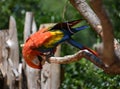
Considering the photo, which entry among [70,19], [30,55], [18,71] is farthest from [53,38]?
[70,19]

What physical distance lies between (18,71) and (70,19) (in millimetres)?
1276

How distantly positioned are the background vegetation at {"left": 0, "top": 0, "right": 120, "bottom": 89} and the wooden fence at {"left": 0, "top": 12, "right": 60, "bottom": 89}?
7.6 inches

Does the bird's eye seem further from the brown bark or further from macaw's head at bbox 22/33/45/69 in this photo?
the brown bark

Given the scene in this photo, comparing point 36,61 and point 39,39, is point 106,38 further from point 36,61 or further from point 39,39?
point 36,61

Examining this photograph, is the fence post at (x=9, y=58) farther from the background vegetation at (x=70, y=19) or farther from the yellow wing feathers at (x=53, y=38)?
the yellow wing feathers at (x=53, y=38)

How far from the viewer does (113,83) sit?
267 cm

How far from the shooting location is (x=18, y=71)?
8.97 ft

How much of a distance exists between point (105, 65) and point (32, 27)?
1444mm

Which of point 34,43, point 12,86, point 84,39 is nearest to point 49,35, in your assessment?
point 34,43

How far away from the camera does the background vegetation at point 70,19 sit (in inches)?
110

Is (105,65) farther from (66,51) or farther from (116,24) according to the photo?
(116,24)

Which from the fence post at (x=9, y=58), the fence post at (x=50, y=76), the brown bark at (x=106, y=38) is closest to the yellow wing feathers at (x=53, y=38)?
the brown bark at (x=106, y=38)

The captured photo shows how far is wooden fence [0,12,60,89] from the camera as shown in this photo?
2.56 metres

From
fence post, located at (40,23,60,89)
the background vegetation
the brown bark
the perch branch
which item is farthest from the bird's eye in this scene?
fence post, located at (40,23,60,89)
